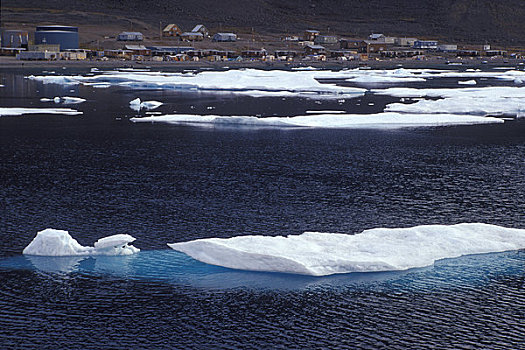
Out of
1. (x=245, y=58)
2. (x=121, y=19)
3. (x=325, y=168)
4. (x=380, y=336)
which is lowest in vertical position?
(x=380, y=336)

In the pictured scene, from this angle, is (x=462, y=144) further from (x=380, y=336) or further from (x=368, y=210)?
(x=380, y=336)

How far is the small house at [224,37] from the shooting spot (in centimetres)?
15775

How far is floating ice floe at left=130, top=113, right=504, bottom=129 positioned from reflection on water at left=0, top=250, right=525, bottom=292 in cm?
2510

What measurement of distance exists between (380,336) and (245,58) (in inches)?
5235

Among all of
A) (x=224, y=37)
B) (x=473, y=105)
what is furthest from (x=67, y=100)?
(x=224, y=37)

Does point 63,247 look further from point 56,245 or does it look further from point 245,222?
point 245,222

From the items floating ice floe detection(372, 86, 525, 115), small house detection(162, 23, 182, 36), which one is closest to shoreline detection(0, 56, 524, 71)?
small house detection(162, 23, 182, 36)

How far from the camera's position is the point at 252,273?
1542cm

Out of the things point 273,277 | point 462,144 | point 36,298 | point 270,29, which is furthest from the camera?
point 270,29

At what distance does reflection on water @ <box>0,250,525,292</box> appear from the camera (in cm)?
1494

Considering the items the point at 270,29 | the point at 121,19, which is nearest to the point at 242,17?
the point at 270,29

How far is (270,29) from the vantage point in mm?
184125

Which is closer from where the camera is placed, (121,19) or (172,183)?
(172,183)

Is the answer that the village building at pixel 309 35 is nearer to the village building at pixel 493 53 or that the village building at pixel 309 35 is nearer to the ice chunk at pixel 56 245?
the village building at pixel 493 53
